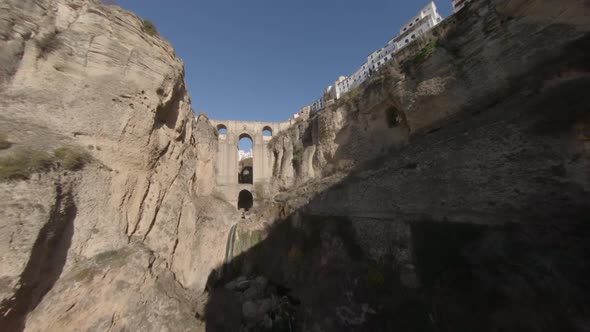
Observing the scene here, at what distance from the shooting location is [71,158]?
15.8 feet

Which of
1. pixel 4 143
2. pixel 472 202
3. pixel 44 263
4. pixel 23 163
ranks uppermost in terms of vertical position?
pixel 4 143

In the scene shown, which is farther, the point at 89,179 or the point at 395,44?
the point at 395,44

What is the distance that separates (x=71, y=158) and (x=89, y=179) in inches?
24.1

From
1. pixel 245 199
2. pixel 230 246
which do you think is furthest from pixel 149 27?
pixel 245 199

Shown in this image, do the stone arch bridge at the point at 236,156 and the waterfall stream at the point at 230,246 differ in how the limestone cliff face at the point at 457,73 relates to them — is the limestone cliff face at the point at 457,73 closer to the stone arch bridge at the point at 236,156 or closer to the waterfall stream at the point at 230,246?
the waterfall stream at the point at 230,246

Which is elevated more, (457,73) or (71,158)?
(457,73)

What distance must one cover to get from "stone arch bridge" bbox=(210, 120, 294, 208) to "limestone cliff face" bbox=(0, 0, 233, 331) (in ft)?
44.3

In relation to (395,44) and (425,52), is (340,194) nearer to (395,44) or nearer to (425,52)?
(425,52)

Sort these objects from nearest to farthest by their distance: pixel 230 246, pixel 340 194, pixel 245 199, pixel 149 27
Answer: pixel 149 27
pixel 340 194
pixel 230 246
pixel 245 199

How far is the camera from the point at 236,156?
2309cm

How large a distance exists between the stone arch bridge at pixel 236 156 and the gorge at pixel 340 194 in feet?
40.0

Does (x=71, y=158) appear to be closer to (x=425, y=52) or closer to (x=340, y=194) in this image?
(x=340, y=194)

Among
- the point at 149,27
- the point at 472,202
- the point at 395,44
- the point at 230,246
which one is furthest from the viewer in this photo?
the point at 395,44

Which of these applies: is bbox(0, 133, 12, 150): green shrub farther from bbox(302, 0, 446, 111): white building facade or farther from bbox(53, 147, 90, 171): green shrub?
bbox(302, 0, 446, 111): white building facade
